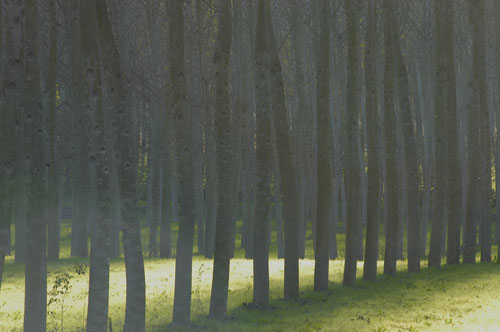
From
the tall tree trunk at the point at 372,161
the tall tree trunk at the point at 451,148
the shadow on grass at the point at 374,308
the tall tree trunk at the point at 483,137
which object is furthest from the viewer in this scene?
the tall tree trunk at the point at 483,137

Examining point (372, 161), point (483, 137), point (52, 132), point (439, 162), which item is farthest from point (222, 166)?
point (483, 137)

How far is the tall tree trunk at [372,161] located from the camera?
16344 mm

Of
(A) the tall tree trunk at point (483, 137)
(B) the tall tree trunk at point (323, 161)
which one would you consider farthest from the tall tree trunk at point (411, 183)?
(B) the tall tree trunk at point (323, 161)

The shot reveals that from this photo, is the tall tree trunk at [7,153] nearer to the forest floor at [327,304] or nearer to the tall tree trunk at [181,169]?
the forest floor at [327,304]

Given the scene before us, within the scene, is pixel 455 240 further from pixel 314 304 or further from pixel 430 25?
pixel 430 25

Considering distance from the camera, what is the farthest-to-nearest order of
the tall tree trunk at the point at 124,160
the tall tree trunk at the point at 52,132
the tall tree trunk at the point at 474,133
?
the tall tree trunk at the point at 474,133
the tall tree trunk at the point at 52,132
the tall tree trunk at the point at 124,160

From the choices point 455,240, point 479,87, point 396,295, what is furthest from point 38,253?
point 479,87

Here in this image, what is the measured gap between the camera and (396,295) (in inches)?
569

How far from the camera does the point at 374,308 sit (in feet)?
42.2

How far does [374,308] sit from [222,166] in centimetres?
510

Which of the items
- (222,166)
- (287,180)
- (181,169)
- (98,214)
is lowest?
(98,214)

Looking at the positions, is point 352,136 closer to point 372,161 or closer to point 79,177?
point 372,161

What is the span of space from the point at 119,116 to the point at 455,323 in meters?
8.02

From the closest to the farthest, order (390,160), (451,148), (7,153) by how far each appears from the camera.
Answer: (7,153) → (390,160) → (451,148)
